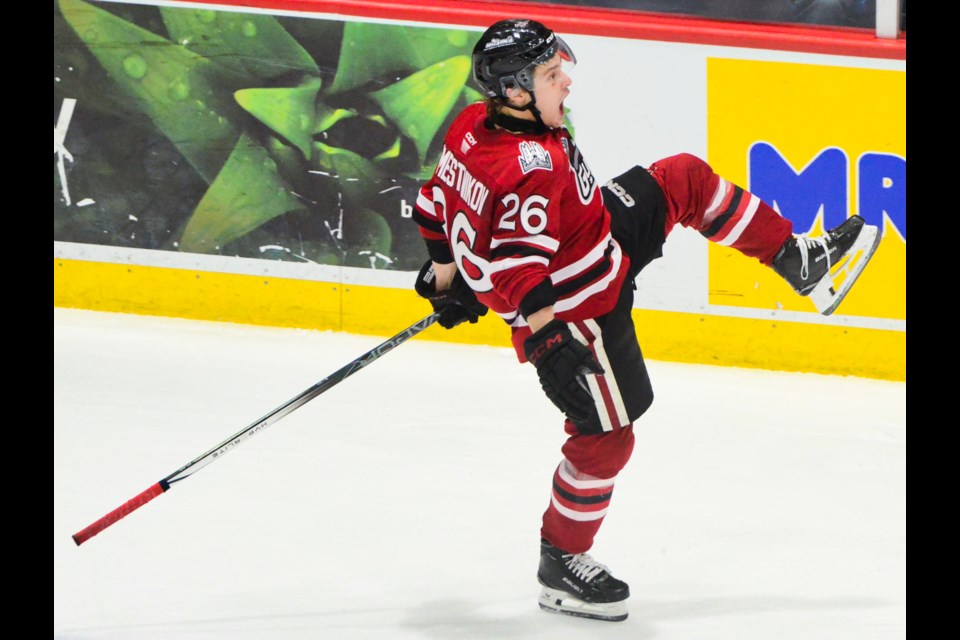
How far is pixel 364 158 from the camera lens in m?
5.13

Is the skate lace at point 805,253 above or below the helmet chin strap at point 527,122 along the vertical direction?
below

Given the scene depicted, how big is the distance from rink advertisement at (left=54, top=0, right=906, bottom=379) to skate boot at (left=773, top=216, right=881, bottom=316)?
1250 millimetres

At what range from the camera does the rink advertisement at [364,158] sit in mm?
4789

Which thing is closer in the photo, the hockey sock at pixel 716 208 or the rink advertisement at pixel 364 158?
the hockey sock at pixel 716 208

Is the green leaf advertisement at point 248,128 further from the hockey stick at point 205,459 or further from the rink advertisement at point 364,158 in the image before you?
the hockey stick at point 205,459

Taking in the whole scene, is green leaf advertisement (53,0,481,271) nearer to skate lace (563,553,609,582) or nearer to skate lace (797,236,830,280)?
skate lace (797,236,830,280)

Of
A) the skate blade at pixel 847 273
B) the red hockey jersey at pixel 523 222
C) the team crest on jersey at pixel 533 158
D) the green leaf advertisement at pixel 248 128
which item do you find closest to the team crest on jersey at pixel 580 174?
the red hockey jersey at pixel 523 222

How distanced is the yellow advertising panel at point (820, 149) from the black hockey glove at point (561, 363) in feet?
7.07
